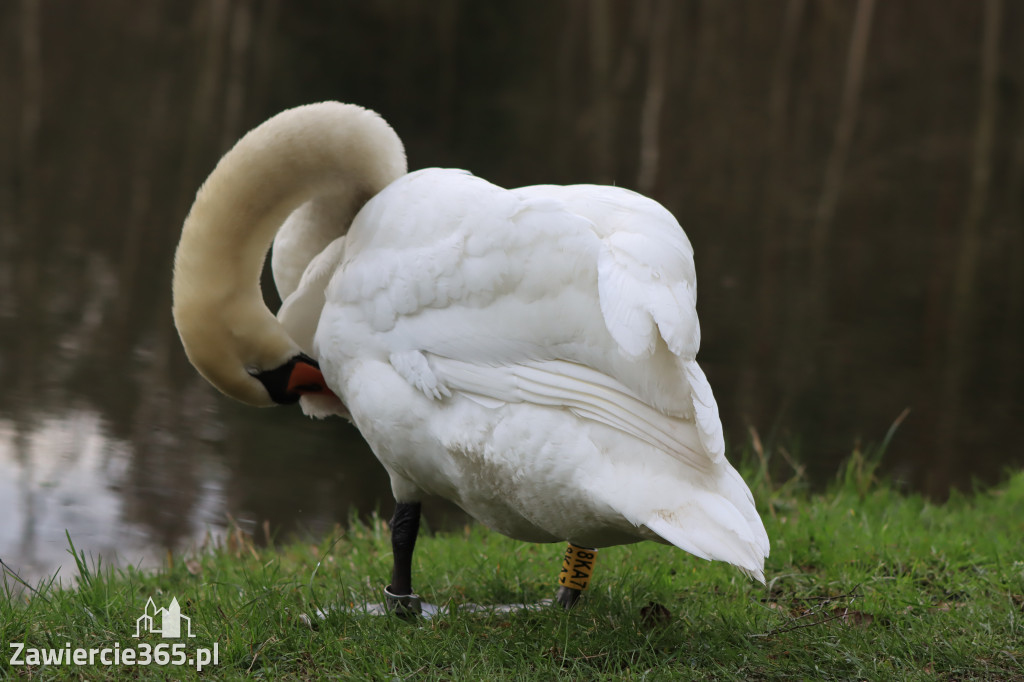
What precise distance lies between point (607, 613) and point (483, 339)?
1.01m

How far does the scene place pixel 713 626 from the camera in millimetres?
3643

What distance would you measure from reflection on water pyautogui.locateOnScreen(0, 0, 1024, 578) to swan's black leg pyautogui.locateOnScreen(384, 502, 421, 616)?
61.9 inches

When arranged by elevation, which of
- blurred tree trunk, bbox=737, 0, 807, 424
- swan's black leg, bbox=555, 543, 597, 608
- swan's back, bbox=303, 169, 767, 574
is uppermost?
swan's back, bbox=303, 169, 767, 574

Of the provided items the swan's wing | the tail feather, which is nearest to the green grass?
the tail feather

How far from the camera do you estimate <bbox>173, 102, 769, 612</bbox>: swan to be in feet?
10.2

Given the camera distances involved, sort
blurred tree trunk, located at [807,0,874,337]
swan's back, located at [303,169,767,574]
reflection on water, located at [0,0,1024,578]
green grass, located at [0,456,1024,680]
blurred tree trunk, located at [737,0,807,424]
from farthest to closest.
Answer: blurred tree trunk, located at [807,0,874,337], blurred tree trunk, located at [737,0,807,424], reflection on water, located at [0,0,1024,578], green grass, located at [0,456,1024,680], swan's back, located at [303,169,767,574]

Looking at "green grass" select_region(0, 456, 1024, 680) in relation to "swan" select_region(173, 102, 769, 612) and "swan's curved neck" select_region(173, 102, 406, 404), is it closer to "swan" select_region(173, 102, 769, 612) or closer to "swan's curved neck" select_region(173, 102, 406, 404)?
"swan" select_region(173, 102, 769, 612)

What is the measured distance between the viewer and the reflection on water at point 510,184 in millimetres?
6426

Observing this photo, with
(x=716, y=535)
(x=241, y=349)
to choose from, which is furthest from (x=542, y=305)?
(x=241, y=349)

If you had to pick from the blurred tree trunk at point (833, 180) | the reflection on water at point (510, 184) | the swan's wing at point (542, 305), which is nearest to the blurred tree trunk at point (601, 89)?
the reflection on water at point (510, 184)

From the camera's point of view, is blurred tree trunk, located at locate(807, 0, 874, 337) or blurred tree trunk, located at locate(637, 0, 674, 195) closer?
blurred tree trunk, located at locate(807, 0, 874, 337)

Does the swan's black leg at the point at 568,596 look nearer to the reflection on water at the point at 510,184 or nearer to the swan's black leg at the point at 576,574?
the swan's black leg at the point at 576,574

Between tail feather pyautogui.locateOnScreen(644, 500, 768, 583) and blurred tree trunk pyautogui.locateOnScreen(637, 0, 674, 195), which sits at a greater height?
tail feather pyautogui.locateOnScreen(644, 500, 768, 583)

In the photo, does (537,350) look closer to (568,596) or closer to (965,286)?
(568,596)
